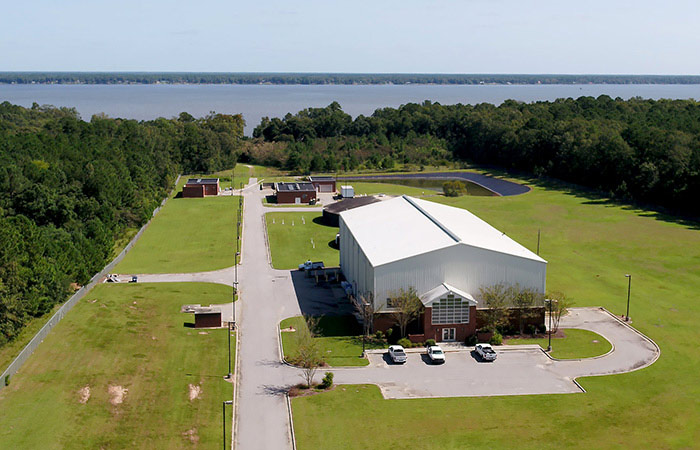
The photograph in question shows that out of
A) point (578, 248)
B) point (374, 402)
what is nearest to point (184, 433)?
point (374, 402)

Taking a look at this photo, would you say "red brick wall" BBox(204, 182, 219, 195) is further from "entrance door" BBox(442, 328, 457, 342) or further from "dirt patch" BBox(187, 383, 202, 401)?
"dirt patch" BBox(187, 383, 202, 401)

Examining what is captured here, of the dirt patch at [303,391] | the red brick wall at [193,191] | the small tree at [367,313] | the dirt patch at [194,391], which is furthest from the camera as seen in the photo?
the red brick wall at [193,191]

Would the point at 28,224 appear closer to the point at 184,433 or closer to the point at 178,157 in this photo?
the point at 184,433

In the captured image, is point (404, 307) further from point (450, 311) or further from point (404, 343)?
point (450, 311)

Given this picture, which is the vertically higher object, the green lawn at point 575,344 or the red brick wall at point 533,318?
the red brick wall at point 533,318

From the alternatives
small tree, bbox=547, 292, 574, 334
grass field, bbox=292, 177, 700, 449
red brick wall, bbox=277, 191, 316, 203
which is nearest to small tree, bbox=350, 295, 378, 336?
grass field, bbox=292, 177, 700, 449

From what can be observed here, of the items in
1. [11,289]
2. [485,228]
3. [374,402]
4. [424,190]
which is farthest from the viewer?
[424,190]

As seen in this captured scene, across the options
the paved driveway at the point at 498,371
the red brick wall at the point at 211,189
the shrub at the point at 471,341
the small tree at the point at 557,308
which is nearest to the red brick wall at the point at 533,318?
the small tree at the point at 557,308

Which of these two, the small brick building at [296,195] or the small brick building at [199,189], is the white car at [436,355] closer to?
the small brick building at [296,195]
